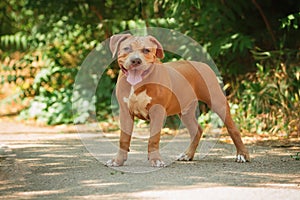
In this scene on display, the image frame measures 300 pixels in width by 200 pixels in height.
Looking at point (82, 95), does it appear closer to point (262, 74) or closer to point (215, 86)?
point (262, 74)

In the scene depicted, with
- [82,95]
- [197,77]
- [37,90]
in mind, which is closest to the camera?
[197,77]

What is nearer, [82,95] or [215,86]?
[215,86]

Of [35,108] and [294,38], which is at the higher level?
[294,38]

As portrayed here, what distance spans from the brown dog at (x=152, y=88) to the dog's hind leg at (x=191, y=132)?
20cm

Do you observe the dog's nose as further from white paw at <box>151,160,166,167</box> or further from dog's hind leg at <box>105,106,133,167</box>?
white paw at <box>151,160,166,167</box>

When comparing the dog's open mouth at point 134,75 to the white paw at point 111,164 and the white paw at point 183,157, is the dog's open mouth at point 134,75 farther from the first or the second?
the white paw at point 183,157

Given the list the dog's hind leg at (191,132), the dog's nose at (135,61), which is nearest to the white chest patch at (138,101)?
the dog's nose at (135,61)

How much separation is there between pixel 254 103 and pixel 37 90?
4.29m

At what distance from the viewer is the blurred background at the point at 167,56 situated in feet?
28.9

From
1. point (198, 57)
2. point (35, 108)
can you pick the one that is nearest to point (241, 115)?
point (198, 57)

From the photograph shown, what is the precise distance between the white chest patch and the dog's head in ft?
0.40

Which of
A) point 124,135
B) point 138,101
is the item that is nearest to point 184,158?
point 124,135

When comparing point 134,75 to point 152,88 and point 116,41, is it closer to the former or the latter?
point 152,88

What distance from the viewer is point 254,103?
885 cm
